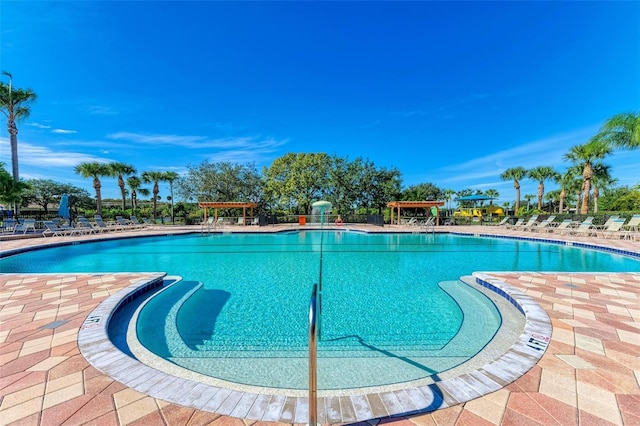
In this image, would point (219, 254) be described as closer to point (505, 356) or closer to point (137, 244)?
point (137, 244)

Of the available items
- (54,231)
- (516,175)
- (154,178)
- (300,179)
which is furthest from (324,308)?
(516,175)

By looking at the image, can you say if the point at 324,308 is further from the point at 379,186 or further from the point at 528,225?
the point at 379,186

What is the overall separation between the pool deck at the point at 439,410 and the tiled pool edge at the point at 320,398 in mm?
43

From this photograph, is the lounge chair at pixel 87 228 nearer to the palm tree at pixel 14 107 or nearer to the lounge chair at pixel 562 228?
the palm tree at pixel 14 107

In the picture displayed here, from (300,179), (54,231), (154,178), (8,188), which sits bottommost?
(54,231)

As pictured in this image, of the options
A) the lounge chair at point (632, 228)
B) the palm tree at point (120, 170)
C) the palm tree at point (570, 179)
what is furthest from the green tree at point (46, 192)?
the palm tree at point (570, 179)

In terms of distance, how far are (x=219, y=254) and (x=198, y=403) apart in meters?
8.22

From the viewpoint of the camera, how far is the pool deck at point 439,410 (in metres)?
1.65

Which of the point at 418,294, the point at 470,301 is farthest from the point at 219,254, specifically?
the point at 470,301

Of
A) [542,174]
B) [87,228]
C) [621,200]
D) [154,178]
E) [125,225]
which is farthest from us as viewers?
[621,200]

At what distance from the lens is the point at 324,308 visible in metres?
4.66

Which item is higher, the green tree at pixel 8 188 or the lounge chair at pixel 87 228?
the green tree at pixel 8 188

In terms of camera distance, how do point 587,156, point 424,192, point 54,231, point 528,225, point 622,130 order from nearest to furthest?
point 622,130 → point 54,231 → point 528,225 → point 587,156 → point 424,192

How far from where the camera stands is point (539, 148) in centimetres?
2556
